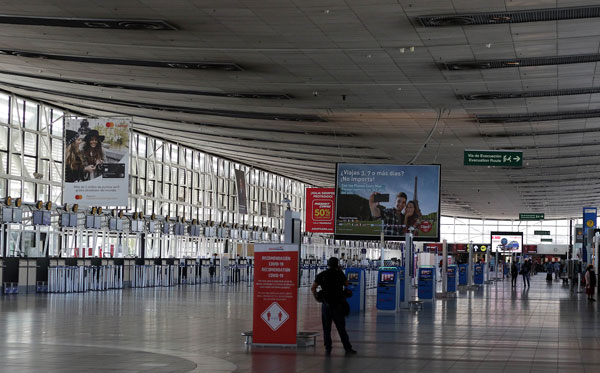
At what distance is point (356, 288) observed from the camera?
21.5 metres

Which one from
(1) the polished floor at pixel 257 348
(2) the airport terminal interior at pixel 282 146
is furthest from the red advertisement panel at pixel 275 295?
(1) the polished floor at pixel 257 348

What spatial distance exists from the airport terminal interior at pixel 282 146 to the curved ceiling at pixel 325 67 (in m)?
0.09

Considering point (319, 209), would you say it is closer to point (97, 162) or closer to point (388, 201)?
point (388, 201)

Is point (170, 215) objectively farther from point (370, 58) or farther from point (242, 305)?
point (370, 58)

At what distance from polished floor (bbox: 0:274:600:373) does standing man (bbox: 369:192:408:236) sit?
2.60m

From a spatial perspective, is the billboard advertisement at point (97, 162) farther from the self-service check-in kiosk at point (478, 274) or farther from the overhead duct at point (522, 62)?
the self-service check-in kiosk at point (478, 274)

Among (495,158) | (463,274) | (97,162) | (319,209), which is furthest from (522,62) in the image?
(463,274)

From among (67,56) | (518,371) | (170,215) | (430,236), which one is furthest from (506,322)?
(170,215)

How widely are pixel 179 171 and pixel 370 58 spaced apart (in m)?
28.0

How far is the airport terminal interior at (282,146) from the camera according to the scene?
12.8m

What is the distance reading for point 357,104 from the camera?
27.0m

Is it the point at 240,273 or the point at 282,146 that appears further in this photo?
the point at 240,273

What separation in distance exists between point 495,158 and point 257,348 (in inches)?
709

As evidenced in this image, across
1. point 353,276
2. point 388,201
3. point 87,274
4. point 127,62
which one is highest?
point 127,62
